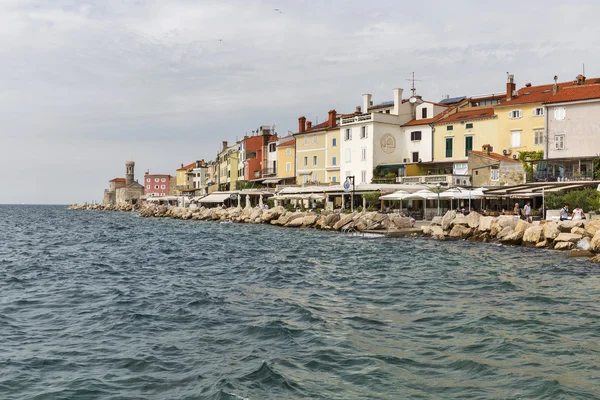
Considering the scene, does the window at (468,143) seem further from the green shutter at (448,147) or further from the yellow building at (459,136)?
the green shutter at (448,147)

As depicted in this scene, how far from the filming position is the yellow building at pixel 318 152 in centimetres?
5988

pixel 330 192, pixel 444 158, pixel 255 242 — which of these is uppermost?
pixel 444 158

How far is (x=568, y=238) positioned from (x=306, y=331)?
702 inches

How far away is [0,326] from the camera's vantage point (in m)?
11.4

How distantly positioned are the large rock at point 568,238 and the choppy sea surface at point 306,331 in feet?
12.3

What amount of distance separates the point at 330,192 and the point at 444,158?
38.2 ft

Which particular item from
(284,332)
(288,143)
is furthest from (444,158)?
(284,332)

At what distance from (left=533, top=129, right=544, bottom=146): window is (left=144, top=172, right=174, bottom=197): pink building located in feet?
365

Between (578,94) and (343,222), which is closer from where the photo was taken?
(343,222)

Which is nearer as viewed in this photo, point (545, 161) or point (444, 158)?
point (545, 161)

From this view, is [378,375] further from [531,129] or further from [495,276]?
[531,129]

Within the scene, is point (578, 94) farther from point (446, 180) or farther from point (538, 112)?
point (446, 180)

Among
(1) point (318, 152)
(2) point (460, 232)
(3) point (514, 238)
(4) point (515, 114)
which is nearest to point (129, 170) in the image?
(1) point (318, 152)

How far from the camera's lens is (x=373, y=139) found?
2109 inches
